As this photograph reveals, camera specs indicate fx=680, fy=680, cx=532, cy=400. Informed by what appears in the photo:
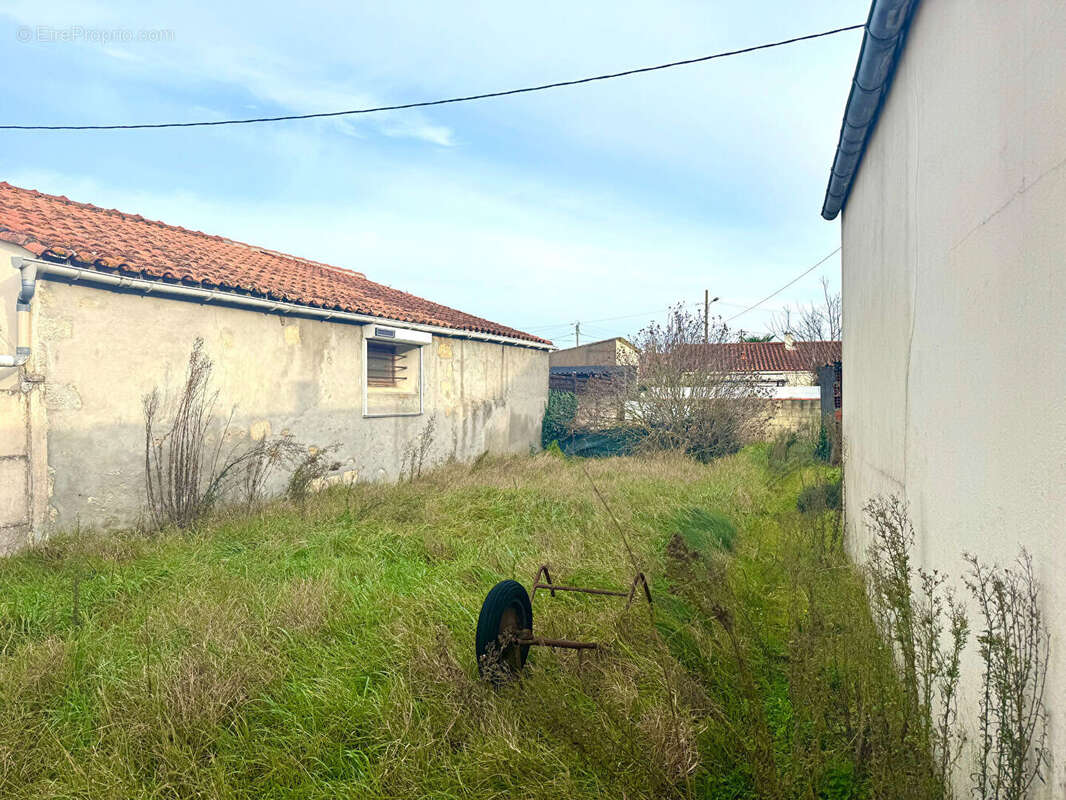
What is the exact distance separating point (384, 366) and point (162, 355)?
4.40m

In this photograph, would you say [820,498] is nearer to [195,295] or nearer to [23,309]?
[195,295]

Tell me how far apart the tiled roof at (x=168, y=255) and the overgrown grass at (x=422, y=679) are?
110 inches

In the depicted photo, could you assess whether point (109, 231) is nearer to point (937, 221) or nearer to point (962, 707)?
point (937, 221)

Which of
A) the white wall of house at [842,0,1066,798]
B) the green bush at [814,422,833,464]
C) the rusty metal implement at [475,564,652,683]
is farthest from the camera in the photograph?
the green bush at [814,422,833,464]

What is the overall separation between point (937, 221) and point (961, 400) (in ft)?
2.95

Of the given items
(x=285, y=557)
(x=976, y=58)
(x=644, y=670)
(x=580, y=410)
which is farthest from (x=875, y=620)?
(x=580, y=410)

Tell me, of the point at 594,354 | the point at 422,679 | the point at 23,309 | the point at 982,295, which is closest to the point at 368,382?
the point at 23,309

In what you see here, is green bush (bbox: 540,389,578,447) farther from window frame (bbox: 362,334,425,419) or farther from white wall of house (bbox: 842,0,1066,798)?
white wall of house (bbox: 842,0,1066,798)

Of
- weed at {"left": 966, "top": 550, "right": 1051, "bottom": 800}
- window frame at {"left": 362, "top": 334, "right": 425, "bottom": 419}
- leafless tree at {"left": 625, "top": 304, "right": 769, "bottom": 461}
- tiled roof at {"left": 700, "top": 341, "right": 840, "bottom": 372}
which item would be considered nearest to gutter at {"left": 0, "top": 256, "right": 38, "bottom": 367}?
window frame at {"left": 362, "top": 334, "right": 425, "bottom": 419}

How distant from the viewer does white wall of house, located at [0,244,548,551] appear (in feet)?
20.6

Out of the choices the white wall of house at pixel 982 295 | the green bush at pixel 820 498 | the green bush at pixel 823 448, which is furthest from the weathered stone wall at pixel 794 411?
the white wall of house at pixel 982 295

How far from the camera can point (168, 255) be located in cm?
817

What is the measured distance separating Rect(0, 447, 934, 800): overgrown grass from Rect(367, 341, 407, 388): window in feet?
17.3

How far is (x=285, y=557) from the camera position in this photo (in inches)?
230
